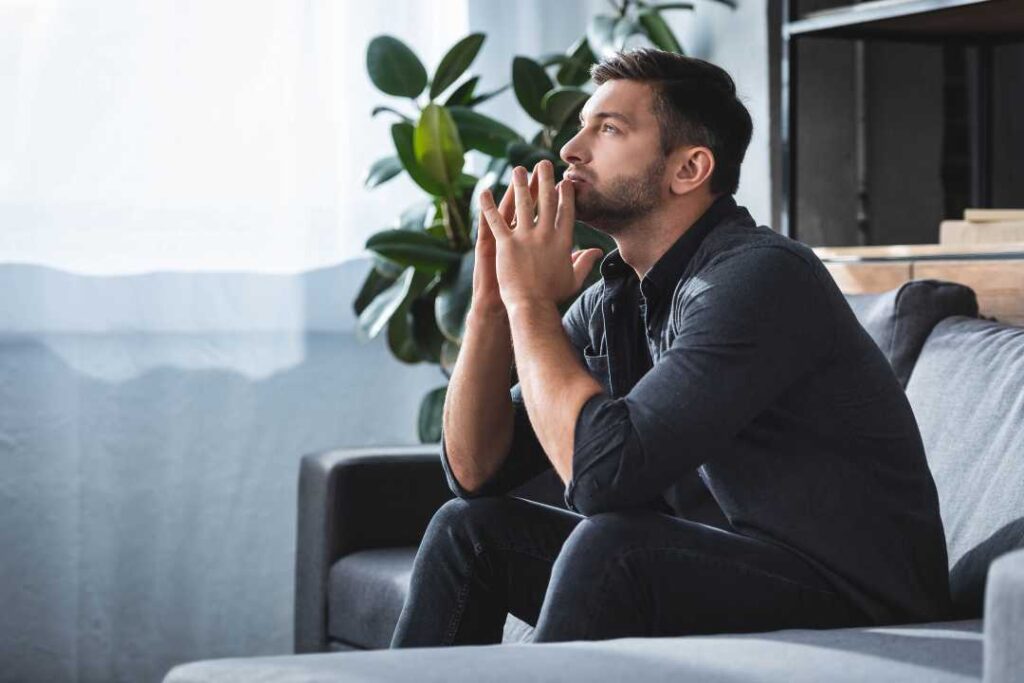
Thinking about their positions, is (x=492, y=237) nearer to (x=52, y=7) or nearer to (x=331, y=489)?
(x=331, y=489)

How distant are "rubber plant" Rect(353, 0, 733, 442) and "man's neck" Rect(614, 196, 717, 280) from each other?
1.19 meters

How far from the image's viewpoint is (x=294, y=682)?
107 centimetres

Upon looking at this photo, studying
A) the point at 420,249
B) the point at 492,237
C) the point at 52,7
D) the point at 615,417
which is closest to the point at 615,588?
the point at 615,417

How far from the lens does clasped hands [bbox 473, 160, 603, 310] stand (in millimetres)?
1643

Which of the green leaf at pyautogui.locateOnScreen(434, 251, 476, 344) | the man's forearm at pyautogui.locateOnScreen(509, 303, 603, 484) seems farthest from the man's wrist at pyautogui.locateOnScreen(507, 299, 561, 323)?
the green leaf at pyautogui.locateOnScreen(434, 251, 476, 344)

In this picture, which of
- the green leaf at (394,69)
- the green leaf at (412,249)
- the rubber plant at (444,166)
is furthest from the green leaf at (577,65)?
the green leaf at (412,249)

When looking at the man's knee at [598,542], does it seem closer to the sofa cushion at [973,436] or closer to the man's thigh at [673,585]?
the man's thigh at [673,585]

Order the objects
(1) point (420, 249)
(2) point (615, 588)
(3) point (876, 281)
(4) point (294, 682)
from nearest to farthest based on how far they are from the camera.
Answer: (4) point (294, 682)
(2) point (615, 588)
(3) point (876, 281)
(1) point (420, 249)

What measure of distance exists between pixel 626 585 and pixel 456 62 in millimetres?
1944

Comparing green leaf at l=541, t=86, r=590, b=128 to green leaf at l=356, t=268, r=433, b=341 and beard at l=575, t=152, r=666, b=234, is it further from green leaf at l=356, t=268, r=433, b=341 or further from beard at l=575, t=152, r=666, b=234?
beard at l=575, t=152, r=666, b=234

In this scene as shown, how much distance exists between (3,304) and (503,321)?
1.69 meters

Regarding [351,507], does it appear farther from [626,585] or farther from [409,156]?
[626,585]

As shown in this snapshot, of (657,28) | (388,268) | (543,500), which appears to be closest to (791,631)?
(543,500)

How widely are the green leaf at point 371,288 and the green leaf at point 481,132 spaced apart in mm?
357
